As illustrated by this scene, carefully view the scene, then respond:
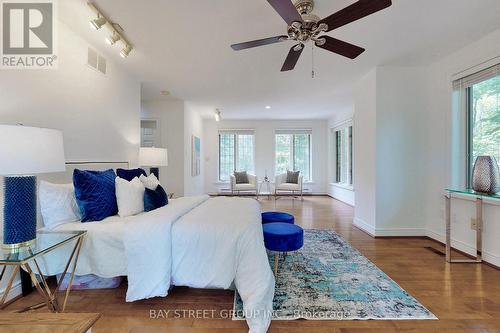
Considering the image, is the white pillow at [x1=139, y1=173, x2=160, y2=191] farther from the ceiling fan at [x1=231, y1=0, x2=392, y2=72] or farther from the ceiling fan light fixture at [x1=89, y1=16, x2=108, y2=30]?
the ceiling fan at [x1=231, y1=0, x2=392, y2=72]

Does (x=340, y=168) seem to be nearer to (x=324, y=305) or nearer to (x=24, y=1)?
(x=324, y=305)

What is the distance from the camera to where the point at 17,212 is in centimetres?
151

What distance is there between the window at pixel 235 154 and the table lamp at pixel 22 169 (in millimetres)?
6061

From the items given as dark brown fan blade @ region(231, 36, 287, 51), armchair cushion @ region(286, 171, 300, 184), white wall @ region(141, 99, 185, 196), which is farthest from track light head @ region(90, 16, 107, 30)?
armchair cushion @ region(286, 171, 300, 184)

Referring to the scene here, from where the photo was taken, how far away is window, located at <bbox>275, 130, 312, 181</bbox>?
7680mm

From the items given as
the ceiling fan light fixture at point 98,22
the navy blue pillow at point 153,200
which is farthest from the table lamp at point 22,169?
the ceiling fan light fixture at point 98,22

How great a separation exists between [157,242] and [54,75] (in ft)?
6.53

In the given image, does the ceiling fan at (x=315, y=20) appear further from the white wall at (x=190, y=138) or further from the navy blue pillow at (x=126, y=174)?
the white wall at (x=190, y=138)

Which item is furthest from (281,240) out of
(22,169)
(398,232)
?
(398,232)

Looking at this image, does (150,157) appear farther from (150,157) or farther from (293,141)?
(293,141)

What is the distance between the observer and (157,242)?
1790 mm

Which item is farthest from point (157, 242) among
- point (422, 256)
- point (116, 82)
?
point (422, 256)

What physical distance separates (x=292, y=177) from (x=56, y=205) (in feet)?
19.3

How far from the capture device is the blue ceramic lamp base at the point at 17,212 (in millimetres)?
1496
